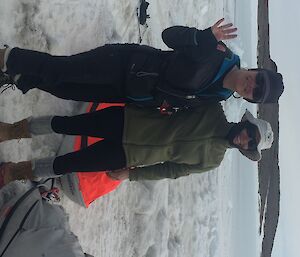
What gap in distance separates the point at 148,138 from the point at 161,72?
32cm

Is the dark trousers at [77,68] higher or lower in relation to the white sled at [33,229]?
higher

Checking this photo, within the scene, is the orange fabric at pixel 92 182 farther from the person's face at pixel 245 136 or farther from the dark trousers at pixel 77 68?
the person's face at pixel 245 136

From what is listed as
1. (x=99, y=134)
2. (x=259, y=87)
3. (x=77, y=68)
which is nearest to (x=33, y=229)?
(x=99, y=134)

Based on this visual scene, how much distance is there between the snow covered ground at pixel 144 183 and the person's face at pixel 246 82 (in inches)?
49.9

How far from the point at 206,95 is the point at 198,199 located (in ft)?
10.3

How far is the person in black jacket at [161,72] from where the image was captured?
2.15m

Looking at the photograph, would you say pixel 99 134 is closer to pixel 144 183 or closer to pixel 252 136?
pixel 252 136

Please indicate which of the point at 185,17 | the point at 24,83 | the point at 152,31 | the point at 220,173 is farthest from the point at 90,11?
the point at 220,173

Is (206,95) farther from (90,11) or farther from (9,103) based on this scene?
(90,11)

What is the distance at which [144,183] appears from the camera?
4215 mm

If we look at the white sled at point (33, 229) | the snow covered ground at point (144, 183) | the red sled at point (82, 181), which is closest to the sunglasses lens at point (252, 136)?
the white sled at point (33, 229)

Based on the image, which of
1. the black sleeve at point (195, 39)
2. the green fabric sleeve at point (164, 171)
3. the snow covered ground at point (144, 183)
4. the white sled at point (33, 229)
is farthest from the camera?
the snow covered ground at point (144, 183)

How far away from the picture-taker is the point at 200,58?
83.9 inches

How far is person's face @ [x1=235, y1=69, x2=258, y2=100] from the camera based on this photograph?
7.14ft
